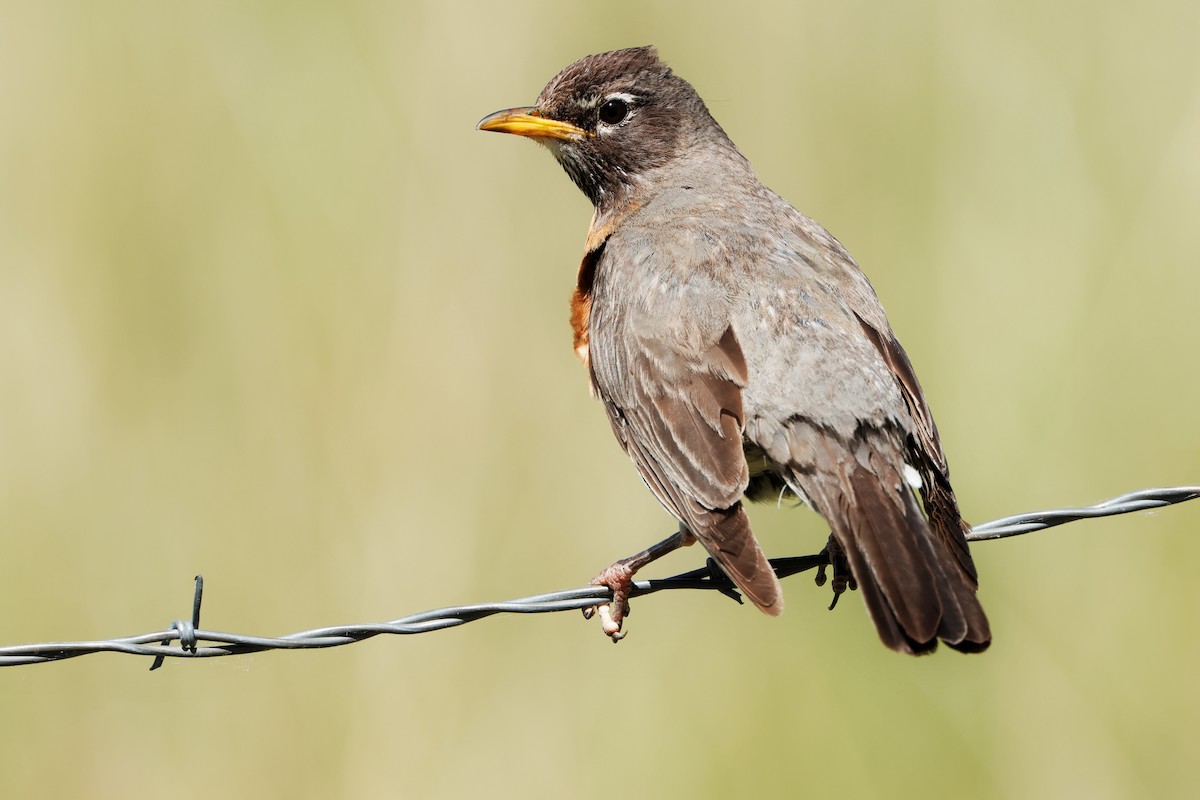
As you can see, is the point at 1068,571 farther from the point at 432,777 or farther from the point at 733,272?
the point at 432,777

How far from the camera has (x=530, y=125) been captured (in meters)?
7.04

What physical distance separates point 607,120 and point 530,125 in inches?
15.6

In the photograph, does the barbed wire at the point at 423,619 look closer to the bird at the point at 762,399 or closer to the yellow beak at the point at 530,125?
the bird at the point at 762,399

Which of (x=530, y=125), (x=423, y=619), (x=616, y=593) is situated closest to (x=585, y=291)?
(x=530, y=125)

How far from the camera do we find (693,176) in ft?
22.7

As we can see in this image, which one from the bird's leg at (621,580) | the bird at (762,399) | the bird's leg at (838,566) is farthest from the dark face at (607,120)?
the bird's leg at (838,566)

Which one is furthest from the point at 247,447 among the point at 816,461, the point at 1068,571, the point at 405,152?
the point at 1068,571

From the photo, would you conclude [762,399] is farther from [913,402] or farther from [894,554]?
[894,554]

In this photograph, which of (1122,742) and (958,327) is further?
(958,327)

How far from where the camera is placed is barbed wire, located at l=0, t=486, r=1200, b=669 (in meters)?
4.32

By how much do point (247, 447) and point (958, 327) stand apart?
374cm

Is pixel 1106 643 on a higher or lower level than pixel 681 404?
lower

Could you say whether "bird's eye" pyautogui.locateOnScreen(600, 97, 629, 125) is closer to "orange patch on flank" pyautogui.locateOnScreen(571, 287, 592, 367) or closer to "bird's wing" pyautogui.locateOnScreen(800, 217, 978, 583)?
"orange patch on flank" pyautogui.locateOnScreen(571, 287, 592, 367)

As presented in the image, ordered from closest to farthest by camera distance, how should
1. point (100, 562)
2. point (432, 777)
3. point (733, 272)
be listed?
point (733, 272), point (432, 777), point (100, 562)
